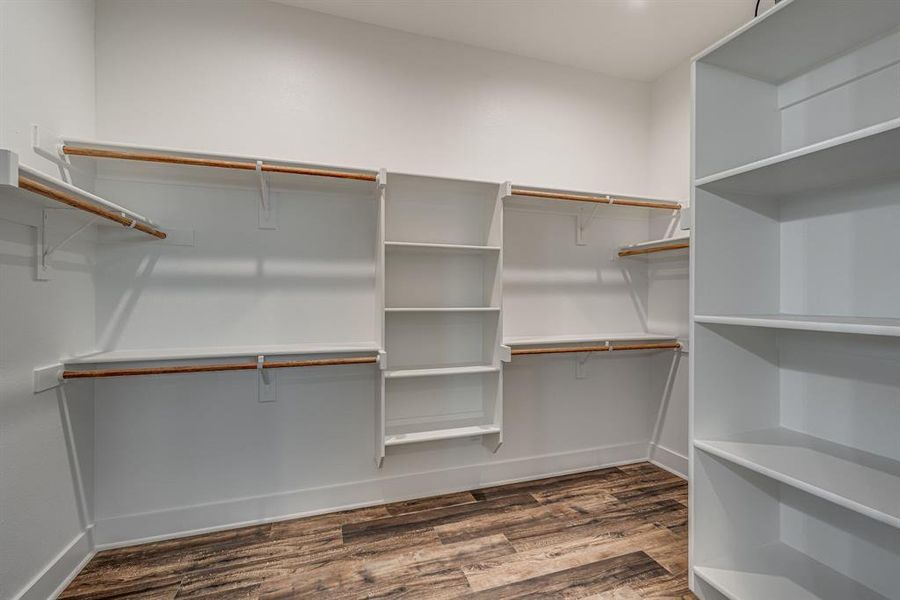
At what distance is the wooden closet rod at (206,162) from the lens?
1698 millimetres

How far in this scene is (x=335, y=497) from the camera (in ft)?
7.40

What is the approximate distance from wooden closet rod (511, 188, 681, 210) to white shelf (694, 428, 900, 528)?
1.43 m

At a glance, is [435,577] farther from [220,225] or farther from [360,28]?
[360,28]

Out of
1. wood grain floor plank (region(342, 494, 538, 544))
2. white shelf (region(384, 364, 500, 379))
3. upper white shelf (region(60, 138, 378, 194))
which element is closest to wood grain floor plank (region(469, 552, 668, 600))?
wood grain floor plank (region(342, 494, 538, 544))

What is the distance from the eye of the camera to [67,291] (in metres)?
1.73

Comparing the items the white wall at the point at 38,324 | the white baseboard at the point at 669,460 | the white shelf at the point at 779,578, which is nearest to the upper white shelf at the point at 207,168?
the white wall at the point at 38,324

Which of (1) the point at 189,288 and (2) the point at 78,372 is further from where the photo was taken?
(1) the point at 189,288

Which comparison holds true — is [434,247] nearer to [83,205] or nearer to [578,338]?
[578,338]

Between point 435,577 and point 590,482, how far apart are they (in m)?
1.30

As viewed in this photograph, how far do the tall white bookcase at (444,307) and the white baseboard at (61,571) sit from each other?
4.57 feet

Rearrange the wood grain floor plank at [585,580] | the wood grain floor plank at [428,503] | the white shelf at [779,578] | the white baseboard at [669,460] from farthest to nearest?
the white baseboard at [669,460] → the wood grain floor plank at [428,503] → the wood grain floor plank at [585,580] → the white shelf at [779,578]

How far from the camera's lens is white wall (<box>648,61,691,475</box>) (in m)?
2.68

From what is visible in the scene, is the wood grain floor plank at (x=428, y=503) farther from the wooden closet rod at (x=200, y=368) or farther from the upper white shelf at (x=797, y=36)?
the upper white shelf at (x=797, y=36)

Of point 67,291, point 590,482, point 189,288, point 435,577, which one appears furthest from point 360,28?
point 590,482
